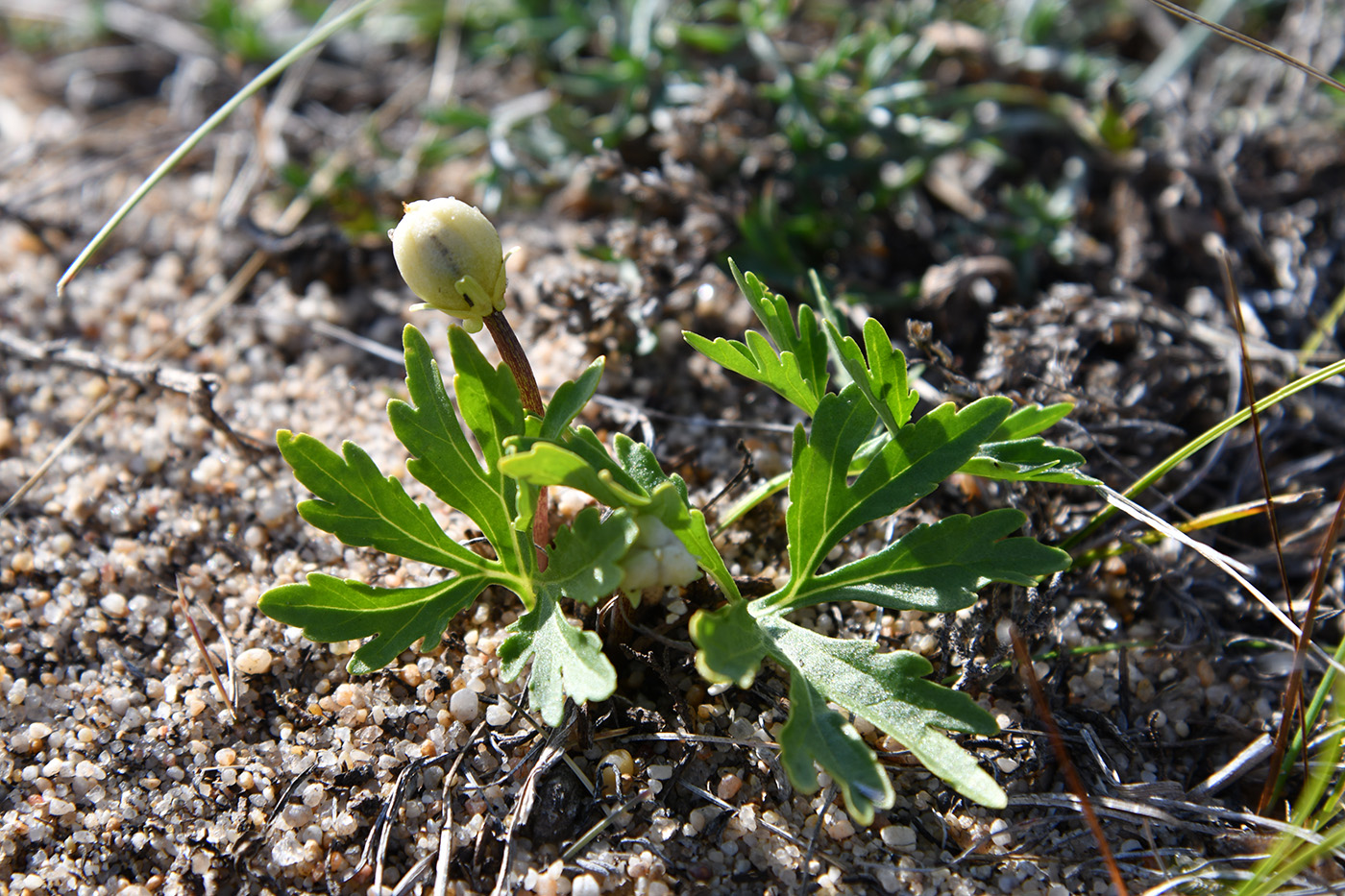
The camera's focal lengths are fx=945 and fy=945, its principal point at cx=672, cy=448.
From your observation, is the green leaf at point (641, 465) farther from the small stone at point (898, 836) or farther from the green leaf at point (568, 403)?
the small stone at point (898, 836)

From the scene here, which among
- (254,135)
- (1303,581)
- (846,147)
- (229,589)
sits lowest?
(229,589)

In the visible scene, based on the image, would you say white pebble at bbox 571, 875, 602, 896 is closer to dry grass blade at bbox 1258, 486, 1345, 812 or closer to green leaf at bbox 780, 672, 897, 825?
green leaf at bbox 780, 672, 897, 825

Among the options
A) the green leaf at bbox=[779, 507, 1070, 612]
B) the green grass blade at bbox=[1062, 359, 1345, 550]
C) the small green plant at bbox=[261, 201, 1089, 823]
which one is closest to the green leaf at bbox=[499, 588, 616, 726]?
the small green plant at bbox=[261, 201, 1089, 823]

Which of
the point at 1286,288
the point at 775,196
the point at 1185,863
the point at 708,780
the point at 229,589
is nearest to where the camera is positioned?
the point at 1185,863

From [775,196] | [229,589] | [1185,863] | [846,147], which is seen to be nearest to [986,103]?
[846,147]

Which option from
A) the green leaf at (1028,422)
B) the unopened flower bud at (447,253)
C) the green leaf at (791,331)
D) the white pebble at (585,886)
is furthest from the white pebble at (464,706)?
the green leaf at (1028,422)

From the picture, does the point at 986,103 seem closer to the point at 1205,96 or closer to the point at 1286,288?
the point at 1205,96

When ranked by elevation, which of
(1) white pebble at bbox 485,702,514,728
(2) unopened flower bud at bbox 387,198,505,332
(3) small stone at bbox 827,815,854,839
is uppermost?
(2) unopened flower bud at bbox 387,198,505,332

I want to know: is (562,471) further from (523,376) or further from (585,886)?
(585,886)
